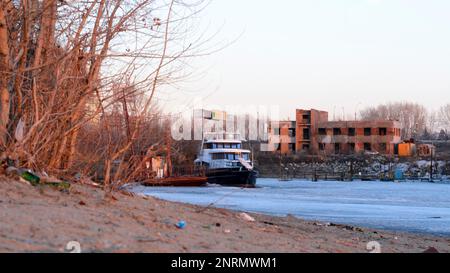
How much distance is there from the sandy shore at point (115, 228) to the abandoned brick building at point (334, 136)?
8567 cm

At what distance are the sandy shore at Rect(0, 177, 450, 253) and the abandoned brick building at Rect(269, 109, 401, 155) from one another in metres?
85.7

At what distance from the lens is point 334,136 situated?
3750 inches

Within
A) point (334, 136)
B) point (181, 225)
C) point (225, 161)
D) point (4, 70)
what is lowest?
point (181, 225)

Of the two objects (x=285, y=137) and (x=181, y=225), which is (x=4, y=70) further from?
(x=285, y=137)

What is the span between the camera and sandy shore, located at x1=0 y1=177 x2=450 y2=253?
18.5 feet

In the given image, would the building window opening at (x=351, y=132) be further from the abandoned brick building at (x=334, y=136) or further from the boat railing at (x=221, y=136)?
the boat railing at (x=221, y=136)

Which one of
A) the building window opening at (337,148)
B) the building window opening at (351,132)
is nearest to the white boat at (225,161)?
the building window opening at (337,148)

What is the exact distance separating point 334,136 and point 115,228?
296 ft

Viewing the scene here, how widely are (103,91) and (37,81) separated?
37.6 inches

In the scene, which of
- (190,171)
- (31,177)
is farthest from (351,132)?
(31,177)

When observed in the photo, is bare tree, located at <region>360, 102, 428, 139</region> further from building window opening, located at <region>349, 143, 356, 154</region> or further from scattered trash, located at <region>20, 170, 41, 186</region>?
scattered trash, located at <region>20, 170, 41, 186</region>

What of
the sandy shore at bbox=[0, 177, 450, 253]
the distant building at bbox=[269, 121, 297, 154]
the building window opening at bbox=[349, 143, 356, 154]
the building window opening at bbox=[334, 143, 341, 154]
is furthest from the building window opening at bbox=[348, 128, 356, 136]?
the sandy shore at bbox=[0, 177, 450, 253]
